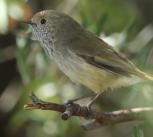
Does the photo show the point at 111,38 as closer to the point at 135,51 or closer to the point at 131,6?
the point at 135,51

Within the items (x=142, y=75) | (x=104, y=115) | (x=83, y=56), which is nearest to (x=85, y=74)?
(x=83, y=56)

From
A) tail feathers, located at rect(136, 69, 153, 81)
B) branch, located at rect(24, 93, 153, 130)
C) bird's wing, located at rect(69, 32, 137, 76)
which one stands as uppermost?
bird's wing, located at rect(69, 32, 137, 76)

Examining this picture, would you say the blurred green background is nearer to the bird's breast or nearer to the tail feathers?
the tail feathers

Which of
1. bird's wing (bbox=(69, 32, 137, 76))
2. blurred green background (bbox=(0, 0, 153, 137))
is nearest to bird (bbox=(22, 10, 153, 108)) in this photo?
bird's wing (bbox=(69, 32, 137, 76))

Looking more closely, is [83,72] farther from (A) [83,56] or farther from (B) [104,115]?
(B) [104,115]

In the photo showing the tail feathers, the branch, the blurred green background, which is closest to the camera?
the branch

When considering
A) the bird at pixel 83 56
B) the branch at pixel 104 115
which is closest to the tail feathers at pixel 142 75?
the bird at pixel 83 56
